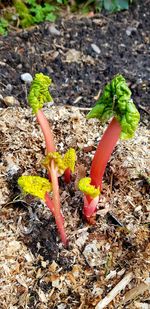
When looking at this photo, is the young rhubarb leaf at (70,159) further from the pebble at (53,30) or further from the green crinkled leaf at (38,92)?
the pebble at (53,30)

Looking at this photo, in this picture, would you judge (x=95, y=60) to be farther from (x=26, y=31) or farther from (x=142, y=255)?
(x=142, y=255)

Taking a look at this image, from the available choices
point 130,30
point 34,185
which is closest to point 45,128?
point 34,185

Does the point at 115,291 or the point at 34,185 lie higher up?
the point at 34,185

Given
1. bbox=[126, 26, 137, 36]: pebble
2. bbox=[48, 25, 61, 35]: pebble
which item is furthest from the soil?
bbox=[126, 26, 137, 36]: pebble

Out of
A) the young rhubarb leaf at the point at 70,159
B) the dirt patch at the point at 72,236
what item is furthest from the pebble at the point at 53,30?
the young rhubarb leaf at the point at 70,159

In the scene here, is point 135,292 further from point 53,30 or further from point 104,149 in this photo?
point 53,30
